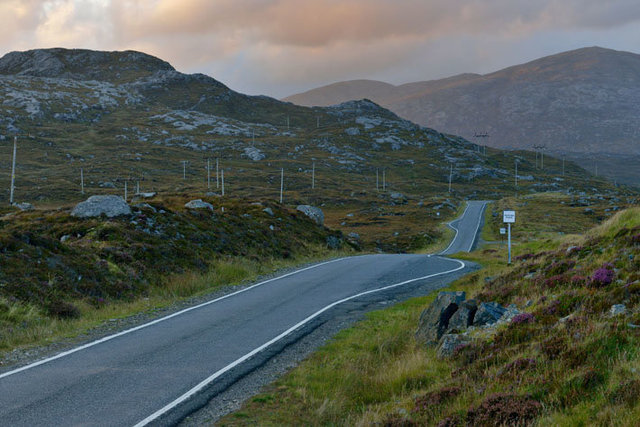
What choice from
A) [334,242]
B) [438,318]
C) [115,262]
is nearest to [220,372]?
[438,318]

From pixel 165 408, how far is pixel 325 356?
4164mm

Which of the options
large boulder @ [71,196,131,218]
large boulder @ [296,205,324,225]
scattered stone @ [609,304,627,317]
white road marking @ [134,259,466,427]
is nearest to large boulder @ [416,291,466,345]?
scattered stone @ [609,304,627,317]

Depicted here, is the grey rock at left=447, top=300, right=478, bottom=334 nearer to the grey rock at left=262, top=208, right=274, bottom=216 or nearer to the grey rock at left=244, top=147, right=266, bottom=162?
the grey rock at left=262, top=208, right=274, bottom=216

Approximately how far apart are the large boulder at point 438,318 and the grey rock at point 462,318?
26 cm

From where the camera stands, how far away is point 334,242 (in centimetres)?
4556

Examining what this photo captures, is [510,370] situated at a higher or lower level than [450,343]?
higher

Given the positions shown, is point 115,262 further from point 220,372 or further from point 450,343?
point 450,343

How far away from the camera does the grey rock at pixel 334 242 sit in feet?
145

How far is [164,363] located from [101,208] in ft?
59.7

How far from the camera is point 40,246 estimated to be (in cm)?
1852

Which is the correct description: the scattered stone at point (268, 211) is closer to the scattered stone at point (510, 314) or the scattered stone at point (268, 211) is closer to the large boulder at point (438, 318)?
the large boulder at point (438, 318)

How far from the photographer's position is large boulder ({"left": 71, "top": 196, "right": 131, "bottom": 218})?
25.6 metres

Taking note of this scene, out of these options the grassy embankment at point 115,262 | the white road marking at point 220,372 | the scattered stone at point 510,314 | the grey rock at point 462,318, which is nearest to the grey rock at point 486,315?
the scattered stone at point 510,314

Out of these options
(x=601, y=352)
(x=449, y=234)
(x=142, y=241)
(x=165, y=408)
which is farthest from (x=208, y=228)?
(x=449, y=234)
